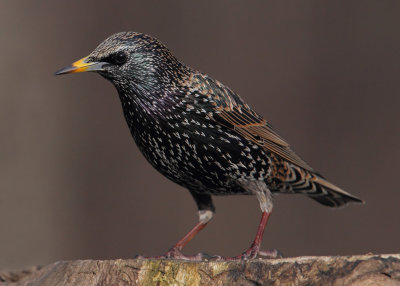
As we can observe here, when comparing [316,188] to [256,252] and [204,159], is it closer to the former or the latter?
[256,252]

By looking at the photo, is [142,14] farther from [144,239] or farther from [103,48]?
[103,48]

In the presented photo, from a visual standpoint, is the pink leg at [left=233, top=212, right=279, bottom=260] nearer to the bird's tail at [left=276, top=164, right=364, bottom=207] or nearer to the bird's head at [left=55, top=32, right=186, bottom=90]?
the bird's tail at [left=276, top=164, right=364, bottom=207]

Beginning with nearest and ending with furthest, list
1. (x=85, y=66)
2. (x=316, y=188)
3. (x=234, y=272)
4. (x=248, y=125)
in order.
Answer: (x=234, y=272)
(x=85, y=66)
(x=248, y=125)
(x=316, y=188)

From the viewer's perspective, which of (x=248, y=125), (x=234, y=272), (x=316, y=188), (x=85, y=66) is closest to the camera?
(x=234, y=272)

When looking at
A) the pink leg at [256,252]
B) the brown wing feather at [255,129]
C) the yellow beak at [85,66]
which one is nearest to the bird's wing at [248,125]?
the brown wing feather at [255,129]

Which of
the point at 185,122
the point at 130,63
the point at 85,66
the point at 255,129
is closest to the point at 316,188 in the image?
the point at 255,129

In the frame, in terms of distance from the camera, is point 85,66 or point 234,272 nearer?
point 234,272

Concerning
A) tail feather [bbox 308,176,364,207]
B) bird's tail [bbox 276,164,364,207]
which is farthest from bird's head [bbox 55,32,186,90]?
tail feather [bbox 308,176,364,207]
